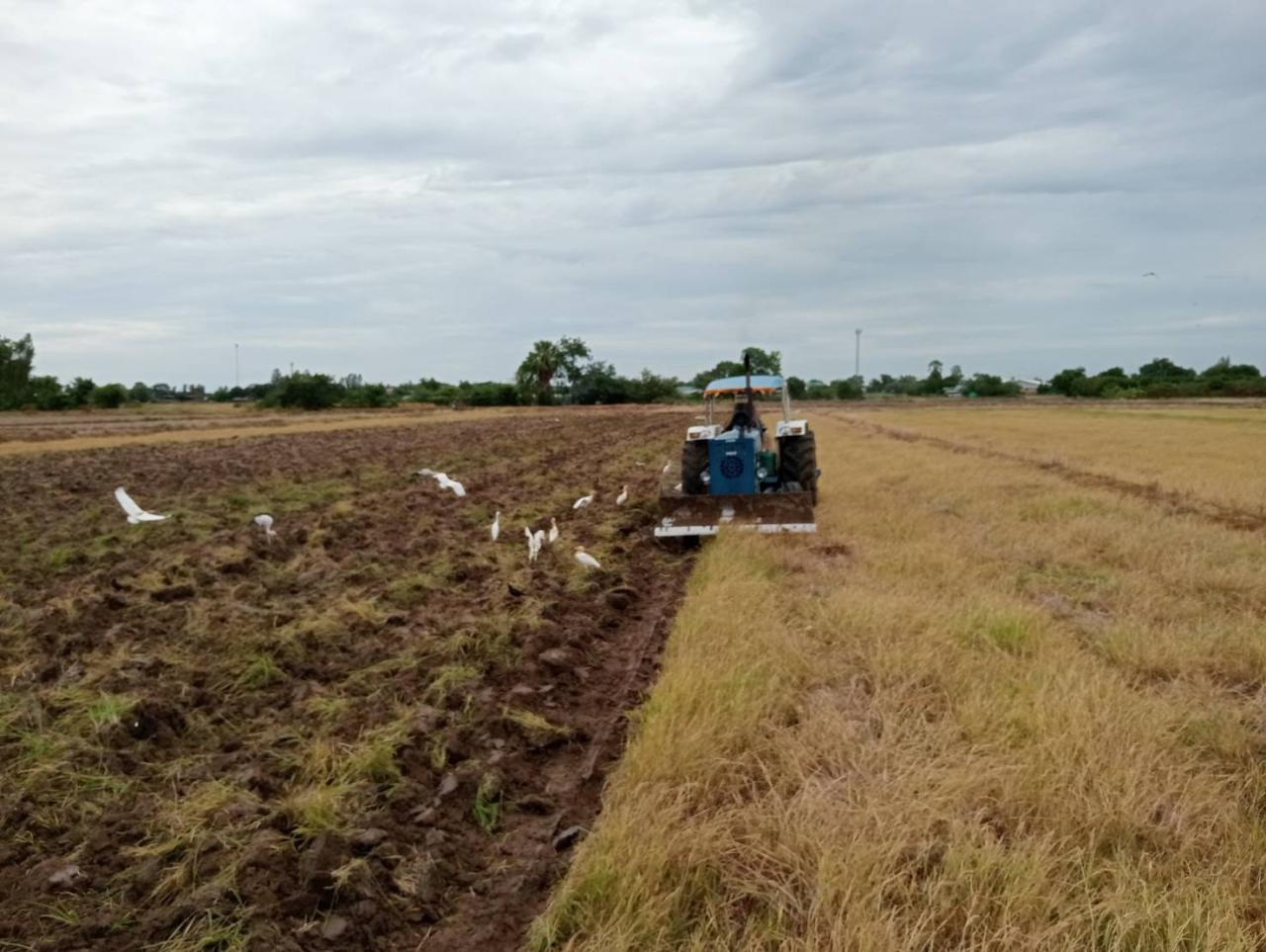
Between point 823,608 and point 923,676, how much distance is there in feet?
5.02

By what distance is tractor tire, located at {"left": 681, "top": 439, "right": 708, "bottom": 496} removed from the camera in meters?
10.9

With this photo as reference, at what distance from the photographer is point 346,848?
3.46m

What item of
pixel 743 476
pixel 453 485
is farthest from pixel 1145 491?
pixel 453 485

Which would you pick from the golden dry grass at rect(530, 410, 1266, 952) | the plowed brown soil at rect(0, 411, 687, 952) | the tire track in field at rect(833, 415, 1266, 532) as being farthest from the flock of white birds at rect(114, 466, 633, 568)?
the tire track in field at rect(833, 415, 1266, 532)

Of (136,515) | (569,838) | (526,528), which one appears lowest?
(569,838)

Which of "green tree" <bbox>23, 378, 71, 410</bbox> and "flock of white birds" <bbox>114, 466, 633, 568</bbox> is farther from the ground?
"green tree" <bbox>23, 378, 71, 410</bbox>

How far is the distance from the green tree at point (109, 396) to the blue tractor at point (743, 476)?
240 feet

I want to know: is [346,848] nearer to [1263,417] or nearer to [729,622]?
[729,622]

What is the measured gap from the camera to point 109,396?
7350 cm

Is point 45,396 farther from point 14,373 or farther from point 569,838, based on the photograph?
point 569,838

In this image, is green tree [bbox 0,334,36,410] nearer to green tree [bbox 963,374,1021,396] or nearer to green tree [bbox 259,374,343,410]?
green tree [bbox 259,374,343,410]

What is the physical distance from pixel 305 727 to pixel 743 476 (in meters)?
6.69

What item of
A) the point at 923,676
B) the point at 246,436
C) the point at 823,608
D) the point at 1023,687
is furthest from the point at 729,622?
the point at 246,436

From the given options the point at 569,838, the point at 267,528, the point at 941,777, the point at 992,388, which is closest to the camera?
the point at 569,838
